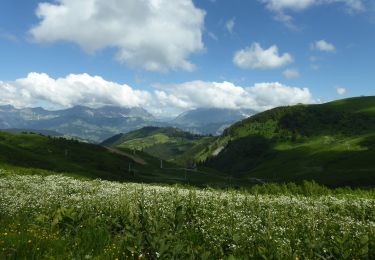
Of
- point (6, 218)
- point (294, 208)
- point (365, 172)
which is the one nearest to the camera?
point (6, 218)

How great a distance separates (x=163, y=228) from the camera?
11516 mm

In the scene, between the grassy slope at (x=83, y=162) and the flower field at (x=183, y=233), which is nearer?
the flower field at (x=183, y=233)

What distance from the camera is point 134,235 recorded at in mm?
11039

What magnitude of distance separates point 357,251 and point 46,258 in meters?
7.33

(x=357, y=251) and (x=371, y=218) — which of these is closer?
(x=357, y=251)

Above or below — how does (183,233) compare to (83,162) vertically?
above

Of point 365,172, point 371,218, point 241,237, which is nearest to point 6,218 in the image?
point 241,237

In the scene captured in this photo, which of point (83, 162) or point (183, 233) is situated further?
point (83, 162)

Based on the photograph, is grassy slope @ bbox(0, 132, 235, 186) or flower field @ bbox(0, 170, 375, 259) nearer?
flower field @ bbox(0, 170, 375, 259)

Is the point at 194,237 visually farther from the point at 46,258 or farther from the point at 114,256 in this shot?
the point at 46,258

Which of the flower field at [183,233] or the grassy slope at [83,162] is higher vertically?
the flower field at [183,233]

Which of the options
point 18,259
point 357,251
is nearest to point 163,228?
point 18,259

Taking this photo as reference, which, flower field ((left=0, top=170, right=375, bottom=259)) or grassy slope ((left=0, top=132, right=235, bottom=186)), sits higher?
flower field ((left=0, top=170, right=375, bottom=259))

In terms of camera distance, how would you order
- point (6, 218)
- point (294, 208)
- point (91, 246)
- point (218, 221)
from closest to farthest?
point (91, 246), point (218, 221), point (6, 218), point (294, 208)
